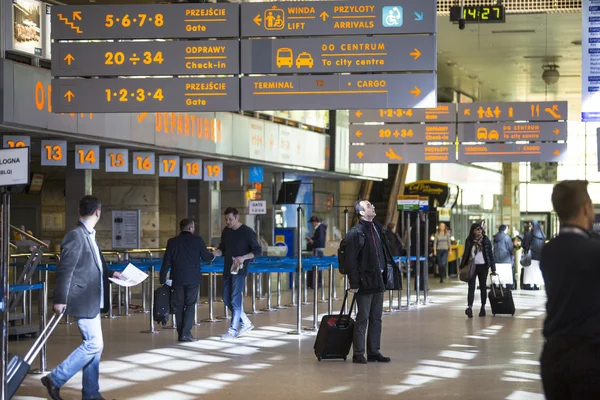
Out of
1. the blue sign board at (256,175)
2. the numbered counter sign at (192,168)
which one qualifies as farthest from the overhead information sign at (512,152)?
the numbered counter sign at (192,168)

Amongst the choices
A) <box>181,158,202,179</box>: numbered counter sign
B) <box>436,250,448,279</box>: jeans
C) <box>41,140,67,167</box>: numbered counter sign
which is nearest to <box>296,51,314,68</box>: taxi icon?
<box>41,140,67,167</box>: numbered counter sign

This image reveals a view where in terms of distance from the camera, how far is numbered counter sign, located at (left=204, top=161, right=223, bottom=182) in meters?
22.3

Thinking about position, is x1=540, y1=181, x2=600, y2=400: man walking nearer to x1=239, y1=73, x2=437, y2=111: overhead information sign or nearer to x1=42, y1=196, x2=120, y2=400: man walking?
x1=42, y1=196, x2=120, y2=400: man walking

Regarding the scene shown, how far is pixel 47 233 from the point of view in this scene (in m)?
24.2

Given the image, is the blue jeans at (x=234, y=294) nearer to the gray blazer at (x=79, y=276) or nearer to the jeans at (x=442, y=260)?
the gray blazer at (x=79, y=276)

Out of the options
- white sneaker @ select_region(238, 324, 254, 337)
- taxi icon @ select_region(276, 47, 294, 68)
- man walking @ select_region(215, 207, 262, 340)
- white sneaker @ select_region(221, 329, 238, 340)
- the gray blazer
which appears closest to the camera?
the gray blazer

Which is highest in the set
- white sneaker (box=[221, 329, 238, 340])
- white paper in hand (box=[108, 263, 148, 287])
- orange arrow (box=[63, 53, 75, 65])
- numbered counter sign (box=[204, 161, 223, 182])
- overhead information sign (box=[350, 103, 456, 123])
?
overhead information sign (box=[350, 103, 456, 123])

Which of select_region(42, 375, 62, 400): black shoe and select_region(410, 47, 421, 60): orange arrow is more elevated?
select_region(410, 47, 421, 60): orange arrow

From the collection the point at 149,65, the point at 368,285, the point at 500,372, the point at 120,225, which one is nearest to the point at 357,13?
the point at 149,65

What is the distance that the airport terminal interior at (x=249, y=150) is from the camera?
444 inches

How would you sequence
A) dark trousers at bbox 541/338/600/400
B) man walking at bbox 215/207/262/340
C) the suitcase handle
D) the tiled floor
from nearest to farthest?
1. dark trousers at bbox 541/338/600/400
2. the suitcase handle
3. the tiled floor
4. man walking at bbox 215/207/262/340

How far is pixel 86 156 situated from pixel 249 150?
6.37m

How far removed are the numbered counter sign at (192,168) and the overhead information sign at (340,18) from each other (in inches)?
298

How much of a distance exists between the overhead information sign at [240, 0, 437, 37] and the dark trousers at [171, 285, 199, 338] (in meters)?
3.37
